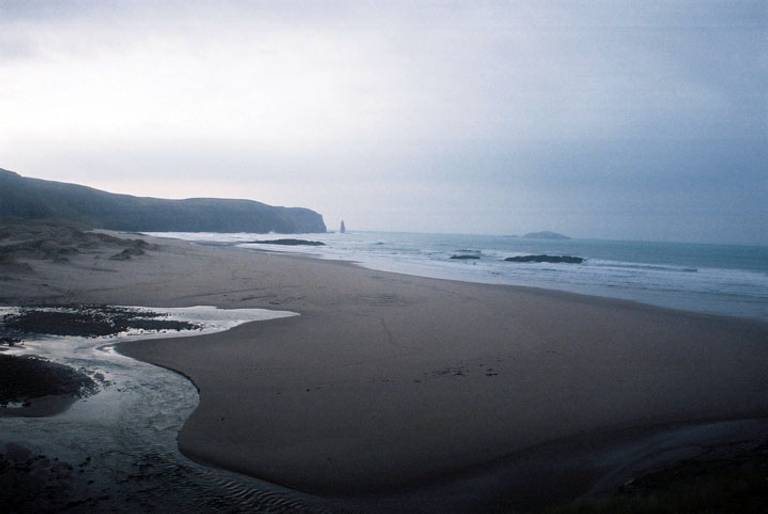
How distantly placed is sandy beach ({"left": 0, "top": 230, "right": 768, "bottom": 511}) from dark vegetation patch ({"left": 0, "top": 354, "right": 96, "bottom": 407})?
4.69 ft

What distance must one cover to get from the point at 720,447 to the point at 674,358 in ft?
16.6

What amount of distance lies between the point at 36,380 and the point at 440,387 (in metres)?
6.52

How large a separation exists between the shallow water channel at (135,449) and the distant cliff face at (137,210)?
58.4 m

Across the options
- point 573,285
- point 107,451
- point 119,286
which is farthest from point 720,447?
point 573,285

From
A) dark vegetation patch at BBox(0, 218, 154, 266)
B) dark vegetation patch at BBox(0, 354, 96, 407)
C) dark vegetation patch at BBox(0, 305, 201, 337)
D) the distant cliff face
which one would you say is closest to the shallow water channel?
dark vegetation patch at BBox(0, 354, 96, 407)

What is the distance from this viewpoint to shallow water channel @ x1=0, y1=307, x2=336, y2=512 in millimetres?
4496

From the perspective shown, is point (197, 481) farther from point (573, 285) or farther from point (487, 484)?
point (573, 285)

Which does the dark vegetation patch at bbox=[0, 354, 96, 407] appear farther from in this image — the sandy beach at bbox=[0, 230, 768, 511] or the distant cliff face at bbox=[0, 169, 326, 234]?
the distant cliff face at bbox=[0, 169, 326, 234]

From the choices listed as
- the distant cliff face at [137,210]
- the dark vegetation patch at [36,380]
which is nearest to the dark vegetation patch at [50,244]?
the dark vegetation patch at [36,380]

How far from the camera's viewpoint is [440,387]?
314 inches

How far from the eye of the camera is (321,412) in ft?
22.3

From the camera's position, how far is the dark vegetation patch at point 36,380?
6.80 m

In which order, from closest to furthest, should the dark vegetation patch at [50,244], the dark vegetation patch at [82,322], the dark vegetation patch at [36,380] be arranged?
the dark vegetation patch at [36,380] < the dark vegetation patch at [82,322] < the dark vegetation patch at [50,244]

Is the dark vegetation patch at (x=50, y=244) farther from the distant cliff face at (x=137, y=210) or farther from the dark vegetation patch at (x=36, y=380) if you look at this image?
the distant cliff face at (x=137, y=210)
